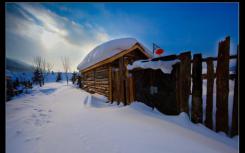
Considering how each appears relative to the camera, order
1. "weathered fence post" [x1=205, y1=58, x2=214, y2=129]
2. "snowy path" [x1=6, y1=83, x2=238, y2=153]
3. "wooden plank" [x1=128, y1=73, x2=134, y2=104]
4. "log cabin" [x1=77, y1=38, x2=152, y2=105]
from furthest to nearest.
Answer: "log cabin" [x1=77, y1=38, x2=152, y2=105], "wooden plank" [x1=128, y1=73, x2=134, y2=104], "weathered fence post" [x1=205, y1=58, x2=214, y2=129], "snowy path" [x1=6, y1=83, x2=238, y2=153]

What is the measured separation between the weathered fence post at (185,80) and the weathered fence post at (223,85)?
2.20ft

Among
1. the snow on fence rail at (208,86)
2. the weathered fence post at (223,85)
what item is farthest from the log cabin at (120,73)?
the weathered fence post at (223,85)

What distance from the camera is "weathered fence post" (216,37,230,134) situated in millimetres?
2889

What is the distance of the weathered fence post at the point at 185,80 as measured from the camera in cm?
345

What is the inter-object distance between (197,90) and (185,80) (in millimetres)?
400

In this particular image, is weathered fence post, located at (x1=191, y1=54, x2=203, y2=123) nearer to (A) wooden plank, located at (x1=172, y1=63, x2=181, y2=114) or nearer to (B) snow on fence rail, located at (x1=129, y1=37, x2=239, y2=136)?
(B) snow on fence rail, located at (x1=129, y1=37, x2=239, y2=136)

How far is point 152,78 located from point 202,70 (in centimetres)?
170

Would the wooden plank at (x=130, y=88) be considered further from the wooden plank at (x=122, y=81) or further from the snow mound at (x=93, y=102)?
the snow mound at (x=93, y=102)

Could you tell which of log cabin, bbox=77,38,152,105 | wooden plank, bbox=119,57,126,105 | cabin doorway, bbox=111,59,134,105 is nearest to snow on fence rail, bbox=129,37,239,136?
cabin doorway, bbox=111,59,134,105

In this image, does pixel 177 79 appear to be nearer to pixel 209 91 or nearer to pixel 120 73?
pixel 209 91

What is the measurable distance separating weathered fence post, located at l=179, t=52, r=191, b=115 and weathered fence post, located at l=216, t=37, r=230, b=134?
0.67 meters

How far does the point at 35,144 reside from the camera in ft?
7.80
